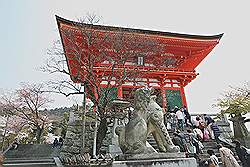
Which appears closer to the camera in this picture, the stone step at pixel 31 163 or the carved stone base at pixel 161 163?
the carved stone base at pixel 161 163

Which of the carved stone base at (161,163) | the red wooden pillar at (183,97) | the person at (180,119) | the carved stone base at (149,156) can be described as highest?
the red wooden pillar at (183,97)

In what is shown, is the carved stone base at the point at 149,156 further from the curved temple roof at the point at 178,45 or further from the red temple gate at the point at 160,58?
the curved temple roof at the point at 178,45

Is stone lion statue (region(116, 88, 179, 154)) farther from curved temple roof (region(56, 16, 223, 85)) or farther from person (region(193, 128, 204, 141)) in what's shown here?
curved temple roof (region(56, 16, 223, 85))

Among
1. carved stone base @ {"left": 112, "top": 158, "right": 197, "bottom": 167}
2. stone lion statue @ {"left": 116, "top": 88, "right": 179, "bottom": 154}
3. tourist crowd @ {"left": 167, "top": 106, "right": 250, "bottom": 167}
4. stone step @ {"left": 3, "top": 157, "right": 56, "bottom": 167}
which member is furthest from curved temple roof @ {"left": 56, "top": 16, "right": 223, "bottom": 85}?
carved stone base @ {"left": 112, "top": 158, "right": 197, "bottom": 167}

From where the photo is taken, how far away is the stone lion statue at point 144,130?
393cm

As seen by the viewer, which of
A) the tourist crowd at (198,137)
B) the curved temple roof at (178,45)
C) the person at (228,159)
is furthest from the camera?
the curved temple roof at (178,45)

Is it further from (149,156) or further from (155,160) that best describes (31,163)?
(155,160)

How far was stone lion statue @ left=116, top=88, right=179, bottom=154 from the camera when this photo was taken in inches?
155

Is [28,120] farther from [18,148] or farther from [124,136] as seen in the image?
[124,136]

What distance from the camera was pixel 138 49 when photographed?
1294 centimetres

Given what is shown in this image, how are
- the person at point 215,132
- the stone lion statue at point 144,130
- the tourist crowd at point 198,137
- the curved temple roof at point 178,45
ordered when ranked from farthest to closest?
the curved temple roof at point 178,45, the person at point 215,132, the tourist crowd at point 198,137, the stone lion statue at point 144,130

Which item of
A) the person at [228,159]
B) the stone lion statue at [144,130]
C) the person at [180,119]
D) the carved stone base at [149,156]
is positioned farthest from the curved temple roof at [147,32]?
the carved stone base at [149,156]

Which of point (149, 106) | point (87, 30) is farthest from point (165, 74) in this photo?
point (149, 106)

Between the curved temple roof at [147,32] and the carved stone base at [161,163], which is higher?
the curved temple roof at [147,32]
